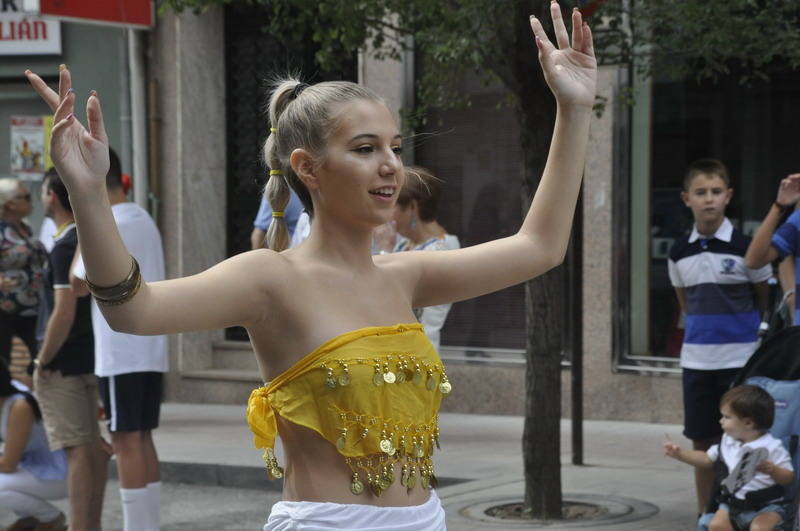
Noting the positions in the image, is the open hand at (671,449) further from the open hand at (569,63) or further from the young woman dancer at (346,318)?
the open hand at (569,63)

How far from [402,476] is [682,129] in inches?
323

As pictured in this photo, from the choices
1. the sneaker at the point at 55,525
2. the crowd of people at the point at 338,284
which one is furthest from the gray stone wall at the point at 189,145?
the crowd of people at the point at 338,284

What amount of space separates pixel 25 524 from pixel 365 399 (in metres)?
5.07

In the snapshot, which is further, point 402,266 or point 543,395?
point 543,395

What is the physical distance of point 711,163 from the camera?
696cm

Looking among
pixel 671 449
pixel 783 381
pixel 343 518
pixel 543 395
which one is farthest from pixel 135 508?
pixel 343 518

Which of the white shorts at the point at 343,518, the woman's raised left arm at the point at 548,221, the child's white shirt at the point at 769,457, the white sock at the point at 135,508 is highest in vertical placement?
the woman's raised left arm at the point at 548,221

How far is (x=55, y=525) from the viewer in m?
7.46

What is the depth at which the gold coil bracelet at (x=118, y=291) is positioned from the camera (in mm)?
2486

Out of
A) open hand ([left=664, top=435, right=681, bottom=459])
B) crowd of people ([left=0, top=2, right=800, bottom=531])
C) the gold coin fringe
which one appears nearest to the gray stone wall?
open hand ([left=664, top=435, right=681, bottom=459])

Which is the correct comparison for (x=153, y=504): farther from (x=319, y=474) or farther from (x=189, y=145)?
(x=189, y=145)

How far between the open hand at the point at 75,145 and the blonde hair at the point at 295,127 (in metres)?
0.60

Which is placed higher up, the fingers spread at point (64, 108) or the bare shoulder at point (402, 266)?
the fingers spread at point (64, 108)

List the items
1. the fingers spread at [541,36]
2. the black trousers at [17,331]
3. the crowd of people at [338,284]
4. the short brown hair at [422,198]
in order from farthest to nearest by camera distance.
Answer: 1. the black trousers at [17,331]
2. the short brown hair at [422,198]
3. the fingers spread at [541,36]
4. the crowd of people at [338,284]
